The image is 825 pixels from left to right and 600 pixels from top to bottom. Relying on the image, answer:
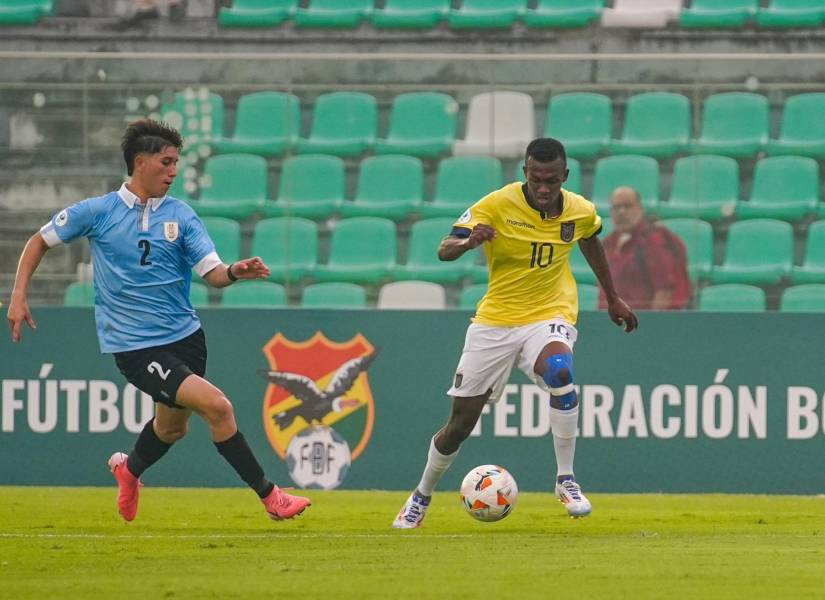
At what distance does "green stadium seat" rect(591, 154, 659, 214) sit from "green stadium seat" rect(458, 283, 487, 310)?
1.09 metres

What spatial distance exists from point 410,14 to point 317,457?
608 centimetres

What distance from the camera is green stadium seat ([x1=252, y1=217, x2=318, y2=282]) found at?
12492mm

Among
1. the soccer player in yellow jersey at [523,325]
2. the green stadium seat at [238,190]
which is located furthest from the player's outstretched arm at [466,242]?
the green stadium seat at [238,190]

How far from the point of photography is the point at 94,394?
12188mm

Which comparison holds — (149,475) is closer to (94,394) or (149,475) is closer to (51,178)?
(94,394)

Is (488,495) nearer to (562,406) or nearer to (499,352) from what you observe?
(562,406)

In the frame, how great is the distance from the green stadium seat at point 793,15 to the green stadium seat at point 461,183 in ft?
16.1

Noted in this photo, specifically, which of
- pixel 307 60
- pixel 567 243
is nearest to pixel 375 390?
pixel 307 60

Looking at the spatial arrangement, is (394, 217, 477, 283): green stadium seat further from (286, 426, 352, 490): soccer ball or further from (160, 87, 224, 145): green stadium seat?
(160, 87, 224, 145): green stadium seat

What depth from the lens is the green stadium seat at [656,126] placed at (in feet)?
40.1

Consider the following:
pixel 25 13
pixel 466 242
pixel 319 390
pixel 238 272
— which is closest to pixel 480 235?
pixel 466 242

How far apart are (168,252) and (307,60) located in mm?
4280

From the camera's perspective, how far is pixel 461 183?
1255cm

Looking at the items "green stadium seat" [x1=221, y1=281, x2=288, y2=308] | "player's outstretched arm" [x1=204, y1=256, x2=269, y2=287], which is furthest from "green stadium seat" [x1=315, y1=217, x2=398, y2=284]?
"player's outstretched arm" [x1=204, y1=256, x2=269, y2=287]
